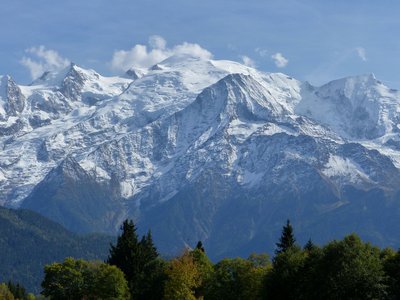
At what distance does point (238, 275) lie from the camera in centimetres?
15475

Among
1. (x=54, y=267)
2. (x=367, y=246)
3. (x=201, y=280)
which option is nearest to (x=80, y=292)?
(x=54, y=267)

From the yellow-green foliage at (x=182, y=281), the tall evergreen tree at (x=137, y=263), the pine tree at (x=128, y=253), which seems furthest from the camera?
the pine tree at (x=128, y=253)

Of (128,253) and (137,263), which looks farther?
(128,253)

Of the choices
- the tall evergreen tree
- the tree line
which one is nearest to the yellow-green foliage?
the tree line

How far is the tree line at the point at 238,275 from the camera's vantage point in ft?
400

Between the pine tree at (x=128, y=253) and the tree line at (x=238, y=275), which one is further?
the pine tree at (x=128, y=253)

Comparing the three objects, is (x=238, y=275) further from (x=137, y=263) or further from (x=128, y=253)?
(x=128, y=253)

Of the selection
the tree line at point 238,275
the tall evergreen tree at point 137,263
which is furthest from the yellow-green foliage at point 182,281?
the tall evergreen tree at point 137,263

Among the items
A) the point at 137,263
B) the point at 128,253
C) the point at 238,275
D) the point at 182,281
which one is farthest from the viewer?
the point at 128,253

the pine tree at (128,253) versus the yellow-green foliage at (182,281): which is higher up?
the pine tree at (128,253)

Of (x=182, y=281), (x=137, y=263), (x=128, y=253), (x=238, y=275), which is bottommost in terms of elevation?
(x=182, y=281)

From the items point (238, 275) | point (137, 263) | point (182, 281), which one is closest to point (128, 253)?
point (137, 263)

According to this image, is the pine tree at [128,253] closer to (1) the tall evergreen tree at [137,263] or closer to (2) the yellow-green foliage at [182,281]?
(1) the tall evergreen tree at [137,263]

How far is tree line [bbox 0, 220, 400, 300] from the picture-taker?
12181cm
